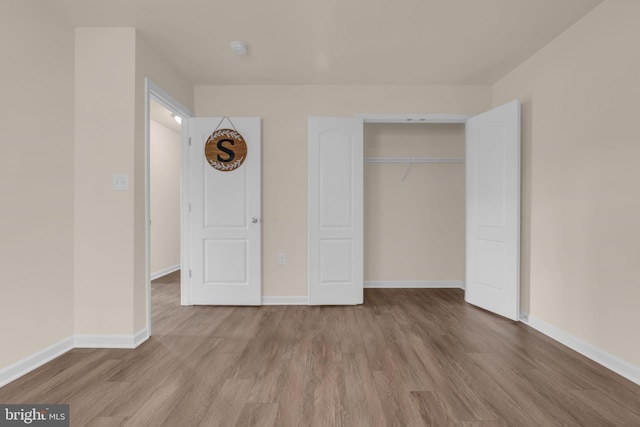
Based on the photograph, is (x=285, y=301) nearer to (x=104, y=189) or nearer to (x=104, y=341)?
(x=104, y=341)

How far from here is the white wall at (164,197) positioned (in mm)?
4895

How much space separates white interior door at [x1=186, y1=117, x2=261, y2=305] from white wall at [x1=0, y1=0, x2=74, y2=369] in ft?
3.89

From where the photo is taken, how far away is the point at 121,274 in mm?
2412

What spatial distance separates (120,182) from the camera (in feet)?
7.92

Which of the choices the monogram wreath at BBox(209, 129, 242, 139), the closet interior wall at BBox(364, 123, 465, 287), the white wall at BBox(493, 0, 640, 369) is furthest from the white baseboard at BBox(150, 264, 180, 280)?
the white wall at BBox(493, 0, 640, 369)

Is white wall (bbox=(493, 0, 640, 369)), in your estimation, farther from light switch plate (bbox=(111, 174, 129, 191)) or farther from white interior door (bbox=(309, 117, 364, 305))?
light switch plate (bbox=(111, 174, 129, 191))

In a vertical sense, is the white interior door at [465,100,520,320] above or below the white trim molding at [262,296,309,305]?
above

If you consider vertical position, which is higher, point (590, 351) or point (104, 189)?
point (104, 189)

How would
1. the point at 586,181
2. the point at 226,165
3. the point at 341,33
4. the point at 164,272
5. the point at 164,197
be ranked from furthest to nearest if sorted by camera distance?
1. the point at 164,197
2. the point at 164,272
3. the point at 226,165
4. the point at 341,33
5. the point at 586,181

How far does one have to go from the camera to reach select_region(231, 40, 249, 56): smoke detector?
2659 millimetres

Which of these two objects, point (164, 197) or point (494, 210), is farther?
point (164, 197)

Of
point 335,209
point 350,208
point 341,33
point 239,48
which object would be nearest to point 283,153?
point 335,209

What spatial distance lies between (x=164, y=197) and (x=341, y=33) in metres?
4.16

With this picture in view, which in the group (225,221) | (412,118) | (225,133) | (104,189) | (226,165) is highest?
(412,118)
